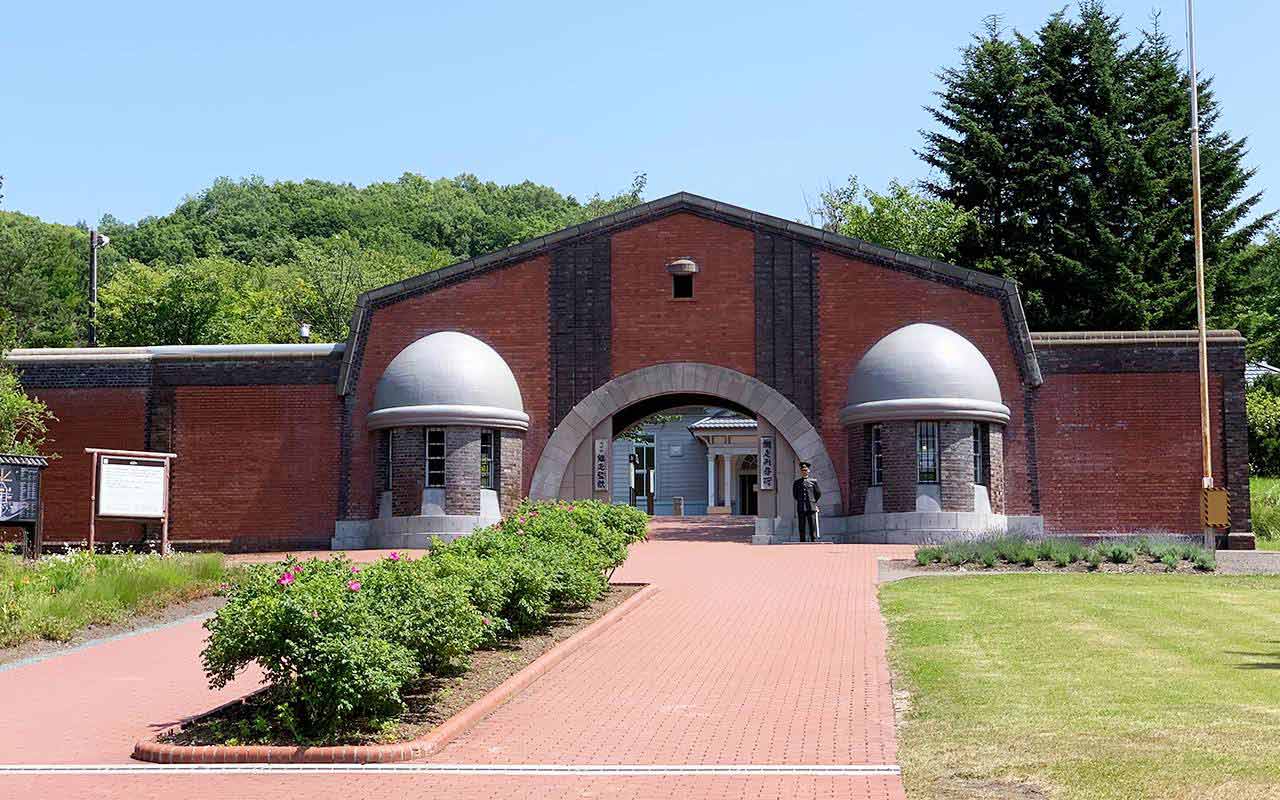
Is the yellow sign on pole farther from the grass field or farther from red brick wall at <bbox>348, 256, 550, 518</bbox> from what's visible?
the grass field

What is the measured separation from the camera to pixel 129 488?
26.4m

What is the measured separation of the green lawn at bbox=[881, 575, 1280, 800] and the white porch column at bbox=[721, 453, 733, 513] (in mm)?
37891

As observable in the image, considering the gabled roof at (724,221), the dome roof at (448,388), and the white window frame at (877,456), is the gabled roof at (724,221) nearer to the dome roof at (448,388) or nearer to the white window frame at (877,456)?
the dome roof at (448,388)

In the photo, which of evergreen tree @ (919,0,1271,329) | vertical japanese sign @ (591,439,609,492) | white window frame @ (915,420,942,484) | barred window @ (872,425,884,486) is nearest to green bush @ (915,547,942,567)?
white window frame @ (915,420,942,484)

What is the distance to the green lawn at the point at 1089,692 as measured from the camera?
27.6 ft

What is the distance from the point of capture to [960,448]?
29.4 meters

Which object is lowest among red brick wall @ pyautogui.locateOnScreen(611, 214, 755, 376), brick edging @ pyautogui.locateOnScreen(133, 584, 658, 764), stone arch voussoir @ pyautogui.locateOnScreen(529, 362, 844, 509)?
brick edging @ pyautogui.locateOnScreen(133, 584, 658, 764)

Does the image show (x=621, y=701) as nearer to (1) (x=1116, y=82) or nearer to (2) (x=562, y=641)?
(2) (x=562, y=641)

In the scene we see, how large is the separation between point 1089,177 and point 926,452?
75.6ft

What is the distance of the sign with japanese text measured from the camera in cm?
3138

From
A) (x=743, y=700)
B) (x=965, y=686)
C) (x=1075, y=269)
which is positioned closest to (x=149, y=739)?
(x=743, y=700)

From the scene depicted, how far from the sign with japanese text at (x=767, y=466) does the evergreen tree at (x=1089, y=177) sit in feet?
62.4

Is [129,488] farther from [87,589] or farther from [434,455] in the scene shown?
[87,589]

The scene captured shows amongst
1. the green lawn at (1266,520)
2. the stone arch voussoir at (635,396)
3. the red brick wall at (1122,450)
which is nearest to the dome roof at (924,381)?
the red brick wall at (1122,450)
